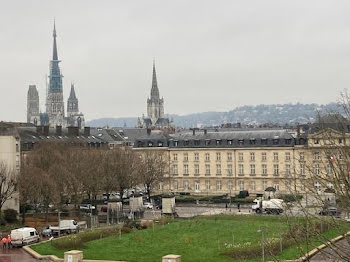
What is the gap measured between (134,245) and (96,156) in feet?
106

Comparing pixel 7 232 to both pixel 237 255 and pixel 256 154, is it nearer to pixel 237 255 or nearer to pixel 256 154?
pixel 237 255

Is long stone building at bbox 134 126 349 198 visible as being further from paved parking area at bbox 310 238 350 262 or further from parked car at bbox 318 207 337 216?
paved parking area at bbox 310 238 350 262

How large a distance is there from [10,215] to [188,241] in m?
23.1

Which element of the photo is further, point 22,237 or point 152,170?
point 152,170

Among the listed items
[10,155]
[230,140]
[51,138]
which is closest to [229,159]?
[230,140]

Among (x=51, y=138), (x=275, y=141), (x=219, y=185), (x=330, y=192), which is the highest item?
(x=51, y=138)

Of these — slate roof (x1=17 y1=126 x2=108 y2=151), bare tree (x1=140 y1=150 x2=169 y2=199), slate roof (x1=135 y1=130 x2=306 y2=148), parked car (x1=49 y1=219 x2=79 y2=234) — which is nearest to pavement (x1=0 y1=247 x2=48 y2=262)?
parked car (x1=49 y1=219 x2=79 y2=234)

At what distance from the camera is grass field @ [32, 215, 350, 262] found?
4225 centimetres

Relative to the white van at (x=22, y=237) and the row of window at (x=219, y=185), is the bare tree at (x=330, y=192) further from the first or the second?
the row of window at (x=219, y=185)

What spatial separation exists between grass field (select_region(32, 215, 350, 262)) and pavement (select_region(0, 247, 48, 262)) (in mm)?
1161

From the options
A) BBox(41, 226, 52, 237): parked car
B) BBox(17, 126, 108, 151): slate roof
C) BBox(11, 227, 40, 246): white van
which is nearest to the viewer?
BBox(11, 227, 40, 246): white van

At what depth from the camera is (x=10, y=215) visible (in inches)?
2458

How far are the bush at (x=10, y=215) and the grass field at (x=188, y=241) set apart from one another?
14418 mm

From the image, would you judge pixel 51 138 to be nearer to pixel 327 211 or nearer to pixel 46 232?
pixel 46 232
